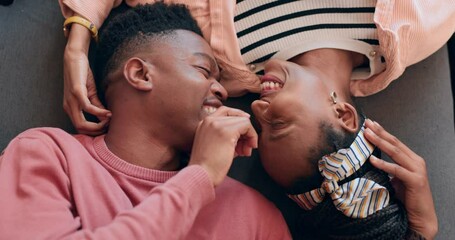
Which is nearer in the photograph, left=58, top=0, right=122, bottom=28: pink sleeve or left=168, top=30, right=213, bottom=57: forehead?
left=168, top=30, right=213, bottom=57: forehead

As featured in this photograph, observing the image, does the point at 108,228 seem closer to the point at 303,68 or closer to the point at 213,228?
the point at 213,228

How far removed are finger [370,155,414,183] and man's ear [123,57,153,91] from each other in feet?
1.87

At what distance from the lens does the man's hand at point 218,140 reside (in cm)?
104

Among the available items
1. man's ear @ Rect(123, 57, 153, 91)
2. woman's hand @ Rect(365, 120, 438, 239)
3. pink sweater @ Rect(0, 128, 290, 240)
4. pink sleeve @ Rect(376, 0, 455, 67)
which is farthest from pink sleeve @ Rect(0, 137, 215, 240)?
pink sleeve @ Rect(376, 0, 455, 67)

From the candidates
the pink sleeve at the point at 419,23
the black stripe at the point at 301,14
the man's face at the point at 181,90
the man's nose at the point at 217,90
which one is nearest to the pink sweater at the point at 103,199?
the man's face at the point at 181,90

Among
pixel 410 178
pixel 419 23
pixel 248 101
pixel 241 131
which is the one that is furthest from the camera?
pixel 248 101

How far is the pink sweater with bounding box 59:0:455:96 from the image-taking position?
1.29 meters

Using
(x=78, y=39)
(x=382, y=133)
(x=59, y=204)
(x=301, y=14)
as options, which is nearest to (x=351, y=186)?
(x=382, y=133)

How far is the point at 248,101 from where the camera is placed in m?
1.45

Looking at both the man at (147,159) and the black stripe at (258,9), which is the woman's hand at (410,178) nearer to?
the man at (147,159)

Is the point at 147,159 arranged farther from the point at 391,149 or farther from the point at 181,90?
the point at 391,149

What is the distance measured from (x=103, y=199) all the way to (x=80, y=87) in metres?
0.32

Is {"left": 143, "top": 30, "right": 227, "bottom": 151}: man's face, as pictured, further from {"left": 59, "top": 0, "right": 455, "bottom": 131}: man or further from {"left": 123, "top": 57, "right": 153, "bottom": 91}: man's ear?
{"left": 59, "top": 0, "right": 455, "bottom": 131}: man

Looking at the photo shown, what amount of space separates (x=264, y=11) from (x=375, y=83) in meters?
0.37
